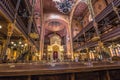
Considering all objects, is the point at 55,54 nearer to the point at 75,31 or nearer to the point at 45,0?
the point at 75,31

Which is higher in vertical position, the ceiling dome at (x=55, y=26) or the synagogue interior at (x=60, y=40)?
the ceiling dome at (x=55, y=26)

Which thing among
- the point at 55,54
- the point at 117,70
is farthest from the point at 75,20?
the point at 117,70

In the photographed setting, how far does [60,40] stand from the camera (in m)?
28.3

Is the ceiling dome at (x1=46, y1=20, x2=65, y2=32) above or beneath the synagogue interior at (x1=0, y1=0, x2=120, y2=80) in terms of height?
above

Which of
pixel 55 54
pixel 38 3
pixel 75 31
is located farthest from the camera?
pixel 55 54

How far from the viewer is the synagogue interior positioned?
2051mm

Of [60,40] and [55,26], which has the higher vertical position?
[55,26]

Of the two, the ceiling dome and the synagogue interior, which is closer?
the synagogue interior

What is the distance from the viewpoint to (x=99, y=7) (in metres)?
14.7

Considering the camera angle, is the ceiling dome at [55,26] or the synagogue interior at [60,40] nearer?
the synagogue interior at [60,40]

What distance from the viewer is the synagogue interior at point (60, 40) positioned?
6.73 feet

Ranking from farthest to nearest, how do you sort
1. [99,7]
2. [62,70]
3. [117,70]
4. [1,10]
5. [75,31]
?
[75,31], [99,7], [1,10], [117,70], [62,70]

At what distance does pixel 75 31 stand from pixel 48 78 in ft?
67.9

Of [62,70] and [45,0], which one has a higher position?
[45,0]
